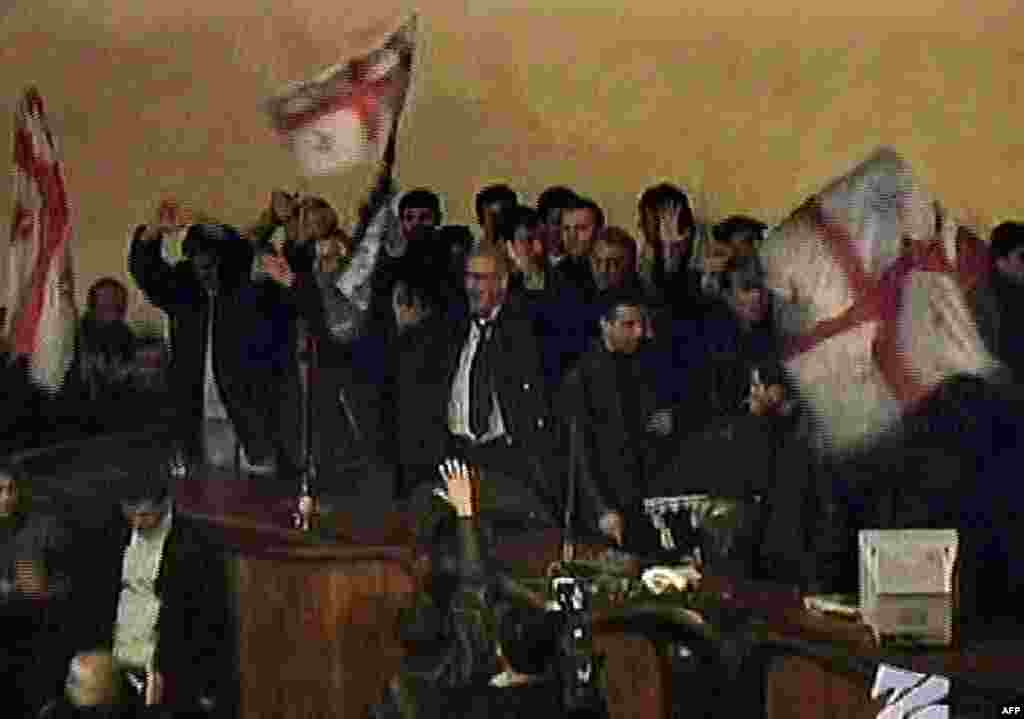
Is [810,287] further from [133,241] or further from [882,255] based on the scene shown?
[133,241]

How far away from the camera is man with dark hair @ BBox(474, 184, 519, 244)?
616 cm

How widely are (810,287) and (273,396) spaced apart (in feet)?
5.74

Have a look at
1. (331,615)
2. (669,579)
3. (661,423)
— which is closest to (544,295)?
(661,423)

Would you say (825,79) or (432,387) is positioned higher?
(825,79)

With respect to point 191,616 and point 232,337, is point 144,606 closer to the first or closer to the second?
point 191,616

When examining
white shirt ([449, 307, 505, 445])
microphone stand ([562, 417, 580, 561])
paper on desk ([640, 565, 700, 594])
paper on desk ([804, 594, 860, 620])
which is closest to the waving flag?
white shirt ([449, 307, 505, 445])

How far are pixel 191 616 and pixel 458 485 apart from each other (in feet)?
3.14

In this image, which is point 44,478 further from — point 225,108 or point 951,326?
point 951,326

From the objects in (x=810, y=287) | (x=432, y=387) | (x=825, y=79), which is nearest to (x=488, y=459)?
(x=432, y=387)

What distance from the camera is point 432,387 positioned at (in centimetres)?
617

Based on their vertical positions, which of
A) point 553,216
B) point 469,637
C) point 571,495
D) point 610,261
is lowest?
point 469,637

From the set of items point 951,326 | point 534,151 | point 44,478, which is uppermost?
point 534,151

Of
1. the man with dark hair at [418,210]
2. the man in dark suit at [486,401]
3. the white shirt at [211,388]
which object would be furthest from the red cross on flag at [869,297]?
the white shirt at [211,388]

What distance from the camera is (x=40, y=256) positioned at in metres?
6.34
